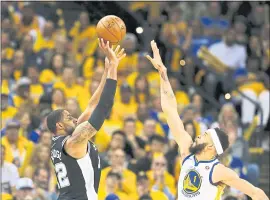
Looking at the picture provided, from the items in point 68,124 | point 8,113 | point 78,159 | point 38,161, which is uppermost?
point 8,113

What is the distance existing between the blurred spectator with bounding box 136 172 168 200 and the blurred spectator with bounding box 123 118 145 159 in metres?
1.19

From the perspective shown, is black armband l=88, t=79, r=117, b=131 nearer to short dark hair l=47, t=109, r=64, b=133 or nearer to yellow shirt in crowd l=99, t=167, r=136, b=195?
short dark hair l=47, t=109, r=64, b=133

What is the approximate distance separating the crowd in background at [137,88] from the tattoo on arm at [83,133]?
353 centimetres

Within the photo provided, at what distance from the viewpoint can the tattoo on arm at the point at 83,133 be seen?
8.10 meters

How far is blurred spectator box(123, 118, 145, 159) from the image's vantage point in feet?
44.9

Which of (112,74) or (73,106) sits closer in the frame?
(112,74)

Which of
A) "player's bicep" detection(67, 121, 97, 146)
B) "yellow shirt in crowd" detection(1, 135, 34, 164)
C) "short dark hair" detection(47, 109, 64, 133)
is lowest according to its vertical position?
"player's bicep" detection(67, 121, 97, 146)

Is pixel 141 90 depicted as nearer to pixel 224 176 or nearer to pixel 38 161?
pixel 38 161

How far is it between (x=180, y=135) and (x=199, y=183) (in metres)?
0.63

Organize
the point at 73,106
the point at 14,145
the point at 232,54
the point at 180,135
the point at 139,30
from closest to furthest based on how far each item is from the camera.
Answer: the point at 180,135, the point at 14,145, the point at 73,106, the point at 139,30, the point at 232,54

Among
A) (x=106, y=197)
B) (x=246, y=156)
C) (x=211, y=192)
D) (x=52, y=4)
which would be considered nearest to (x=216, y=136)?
(x=211, y=192)

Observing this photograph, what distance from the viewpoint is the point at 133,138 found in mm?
13891

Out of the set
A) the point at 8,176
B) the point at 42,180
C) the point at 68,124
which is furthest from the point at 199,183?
the point at 8,176

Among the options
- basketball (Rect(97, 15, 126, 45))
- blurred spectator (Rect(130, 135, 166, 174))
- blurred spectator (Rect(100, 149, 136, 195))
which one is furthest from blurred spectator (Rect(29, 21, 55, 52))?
basketball (Rect(97, 15, 126, 45))
